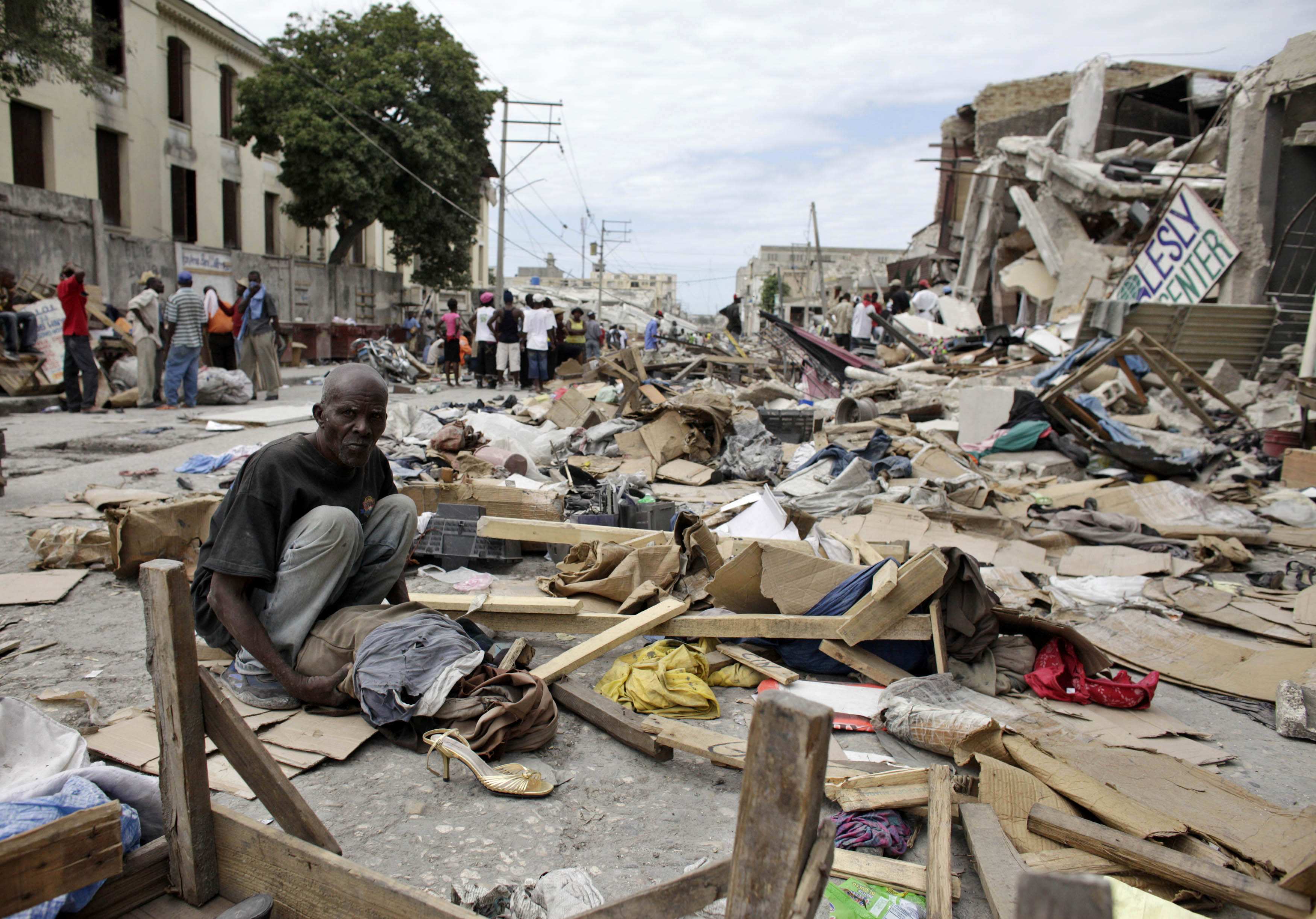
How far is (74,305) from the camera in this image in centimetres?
917

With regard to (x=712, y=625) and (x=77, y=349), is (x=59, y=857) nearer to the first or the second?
(x=712, y=625)

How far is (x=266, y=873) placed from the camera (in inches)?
69.9

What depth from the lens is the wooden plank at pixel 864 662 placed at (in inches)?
136

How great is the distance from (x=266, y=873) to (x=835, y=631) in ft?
7.74

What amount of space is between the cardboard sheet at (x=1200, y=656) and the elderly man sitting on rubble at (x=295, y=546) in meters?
3.58

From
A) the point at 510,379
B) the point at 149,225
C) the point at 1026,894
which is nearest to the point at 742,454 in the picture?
the point at 1026,894

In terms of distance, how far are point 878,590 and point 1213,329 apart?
1064 cm

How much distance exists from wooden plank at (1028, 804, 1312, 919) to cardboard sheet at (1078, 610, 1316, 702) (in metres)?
1.99

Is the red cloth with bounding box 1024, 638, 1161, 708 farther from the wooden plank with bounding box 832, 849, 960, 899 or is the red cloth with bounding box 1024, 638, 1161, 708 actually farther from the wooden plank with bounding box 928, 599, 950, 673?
the wooden plank with bounding box 832, 849, 960, 899

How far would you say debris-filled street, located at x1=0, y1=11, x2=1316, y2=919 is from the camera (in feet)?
5.86

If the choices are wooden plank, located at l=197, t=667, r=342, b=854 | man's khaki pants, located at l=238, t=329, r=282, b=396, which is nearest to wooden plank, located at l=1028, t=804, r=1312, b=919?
wooden plank, located at l=197, t=667, r=342, b=854

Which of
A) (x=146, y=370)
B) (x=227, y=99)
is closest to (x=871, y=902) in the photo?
(x=146, y=370)

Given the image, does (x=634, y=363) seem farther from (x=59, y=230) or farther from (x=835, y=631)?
(x=59, y=230)

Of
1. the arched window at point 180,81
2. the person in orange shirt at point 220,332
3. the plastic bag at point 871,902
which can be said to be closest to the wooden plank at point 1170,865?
the plastic bag at point 871,902
